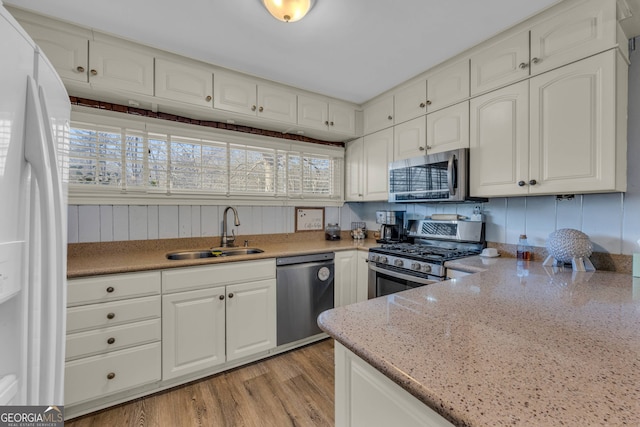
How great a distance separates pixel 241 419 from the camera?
1.63 meters

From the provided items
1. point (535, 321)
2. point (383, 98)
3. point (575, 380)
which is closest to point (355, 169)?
point (383, 98)

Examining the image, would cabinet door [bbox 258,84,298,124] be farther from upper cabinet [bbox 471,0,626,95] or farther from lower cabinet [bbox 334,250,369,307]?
upper cabinet [bbox 471,0,626,95]

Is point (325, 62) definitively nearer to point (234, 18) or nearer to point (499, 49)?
point (234, 18)

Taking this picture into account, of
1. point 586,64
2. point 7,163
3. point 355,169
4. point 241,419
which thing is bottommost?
point 241,419

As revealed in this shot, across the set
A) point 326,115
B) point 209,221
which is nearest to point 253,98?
point 326,115

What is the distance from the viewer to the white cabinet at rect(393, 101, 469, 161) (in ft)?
6.91

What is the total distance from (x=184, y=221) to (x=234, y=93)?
3.89 feet

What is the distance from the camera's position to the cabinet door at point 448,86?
208 centimetres

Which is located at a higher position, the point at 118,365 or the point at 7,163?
the point at 7,163

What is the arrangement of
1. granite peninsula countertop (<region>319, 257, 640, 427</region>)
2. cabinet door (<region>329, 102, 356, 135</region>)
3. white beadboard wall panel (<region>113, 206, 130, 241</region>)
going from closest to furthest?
granite peninsula countertop (<region>319, 257, 640, 427</region>) < white beadboard wall panel (<region>113, 206, 130, 241</region>) < cabinet door (<region>329, 102, 356, 135</region>)

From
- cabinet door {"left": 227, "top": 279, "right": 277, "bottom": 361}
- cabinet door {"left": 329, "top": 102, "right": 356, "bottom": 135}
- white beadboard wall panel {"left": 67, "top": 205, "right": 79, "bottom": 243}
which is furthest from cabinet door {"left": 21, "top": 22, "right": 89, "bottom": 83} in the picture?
cabinet door {"left": 329, "top": 102, "right": 356, "bottom": 135}

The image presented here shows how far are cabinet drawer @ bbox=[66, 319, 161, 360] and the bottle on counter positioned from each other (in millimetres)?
2525

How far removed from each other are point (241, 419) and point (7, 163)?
1699mm

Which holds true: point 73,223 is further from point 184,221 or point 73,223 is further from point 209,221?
point 209,221
